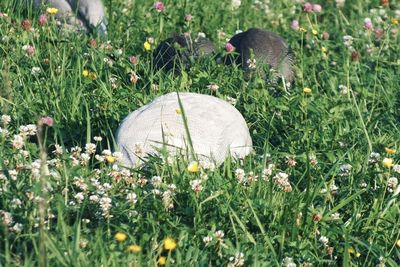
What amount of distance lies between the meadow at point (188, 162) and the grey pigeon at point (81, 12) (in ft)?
0.28

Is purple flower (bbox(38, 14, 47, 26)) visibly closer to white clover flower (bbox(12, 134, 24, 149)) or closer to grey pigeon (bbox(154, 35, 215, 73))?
grey pigeon (bbox(154, 35, 215, 73))

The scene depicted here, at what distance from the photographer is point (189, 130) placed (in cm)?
444

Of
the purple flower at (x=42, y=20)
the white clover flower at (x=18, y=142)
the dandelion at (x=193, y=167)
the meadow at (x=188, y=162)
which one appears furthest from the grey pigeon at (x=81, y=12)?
the dandelion at (x=193, y=167)

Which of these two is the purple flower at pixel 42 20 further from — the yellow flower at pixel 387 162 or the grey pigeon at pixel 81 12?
the yellow flower at pixel 387 162

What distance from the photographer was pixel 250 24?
6707 millimetres

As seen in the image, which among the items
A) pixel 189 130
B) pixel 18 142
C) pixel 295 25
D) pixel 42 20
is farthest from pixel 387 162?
pixel 295 25

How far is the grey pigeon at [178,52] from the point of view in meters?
5.41

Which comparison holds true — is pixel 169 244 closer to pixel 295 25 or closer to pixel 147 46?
pixel 147 46

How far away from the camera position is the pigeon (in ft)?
14.2

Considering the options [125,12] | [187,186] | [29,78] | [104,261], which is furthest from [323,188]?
[125,12]

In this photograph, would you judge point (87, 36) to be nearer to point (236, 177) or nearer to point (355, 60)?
point (355, 60)

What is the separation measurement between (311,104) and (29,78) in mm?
1580

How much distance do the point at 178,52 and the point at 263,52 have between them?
22.3 inches

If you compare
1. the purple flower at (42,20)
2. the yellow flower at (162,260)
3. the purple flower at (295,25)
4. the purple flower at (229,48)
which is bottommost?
the yellow flower at (162,260)
